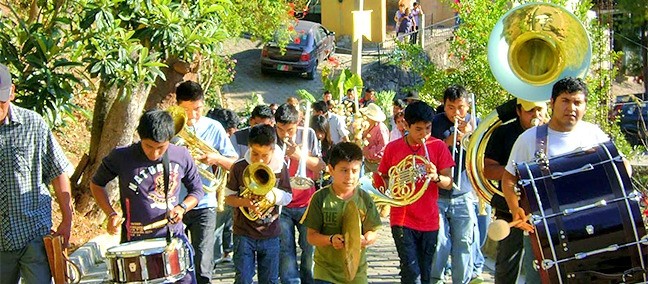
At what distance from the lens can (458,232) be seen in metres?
8.85

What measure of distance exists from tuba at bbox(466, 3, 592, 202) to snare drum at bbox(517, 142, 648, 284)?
54.3 inches

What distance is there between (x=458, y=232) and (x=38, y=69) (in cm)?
373

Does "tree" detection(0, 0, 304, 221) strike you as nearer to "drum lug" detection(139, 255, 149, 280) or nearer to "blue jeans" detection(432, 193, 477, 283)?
"drum lug" detection(139, 255, 149, 280)

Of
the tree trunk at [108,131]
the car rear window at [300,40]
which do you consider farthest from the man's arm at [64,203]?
the car rear window at [300,40]

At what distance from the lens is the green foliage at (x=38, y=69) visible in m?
7.43

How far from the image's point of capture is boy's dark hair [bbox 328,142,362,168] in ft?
22.9

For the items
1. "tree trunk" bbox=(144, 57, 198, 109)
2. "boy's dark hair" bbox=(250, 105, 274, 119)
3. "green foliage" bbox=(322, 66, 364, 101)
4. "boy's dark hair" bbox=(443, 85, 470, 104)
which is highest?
"green foliage" bbox=(322, 66, 364, 101)

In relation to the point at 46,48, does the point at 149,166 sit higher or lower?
lower

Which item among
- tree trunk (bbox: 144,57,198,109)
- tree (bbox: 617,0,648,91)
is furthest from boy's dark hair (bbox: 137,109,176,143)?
tree (bbox: 617,0,648,91)

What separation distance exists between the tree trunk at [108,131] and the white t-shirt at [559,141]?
585 centimetres

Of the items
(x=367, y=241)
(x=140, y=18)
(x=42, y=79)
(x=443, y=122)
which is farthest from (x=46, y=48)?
(x=443, y=122)

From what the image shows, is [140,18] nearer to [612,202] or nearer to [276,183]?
[276,183]

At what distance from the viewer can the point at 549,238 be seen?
5965mm

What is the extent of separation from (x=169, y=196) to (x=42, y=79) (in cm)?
136
